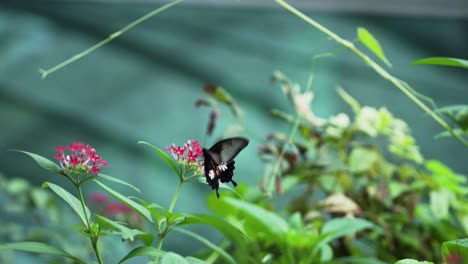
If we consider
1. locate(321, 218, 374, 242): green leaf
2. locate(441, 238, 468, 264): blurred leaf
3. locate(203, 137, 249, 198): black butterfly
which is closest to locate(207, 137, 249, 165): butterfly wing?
locate(203, 137, 249, 198): black butterfly

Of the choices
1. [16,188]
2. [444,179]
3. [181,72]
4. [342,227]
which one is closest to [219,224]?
[342,227]

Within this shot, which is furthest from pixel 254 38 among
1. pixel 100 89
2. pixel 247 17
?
pixel 100 89

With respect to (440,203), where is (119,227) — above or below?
above

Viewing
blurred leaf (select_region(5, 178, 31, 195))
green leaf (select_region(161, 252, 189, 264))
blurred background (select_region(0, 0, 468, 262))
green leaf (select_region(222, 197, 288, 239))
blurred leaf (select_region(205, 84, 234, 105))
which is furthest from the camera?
blurred background (select_region(0, 0, 468, 262))

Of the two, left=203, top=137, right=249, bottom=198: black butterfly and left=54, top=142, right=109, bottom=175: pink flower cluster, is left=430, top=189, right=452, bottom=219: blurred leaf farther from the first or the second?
left=54, top=142, right=109, bottom=175: pink flower cluster

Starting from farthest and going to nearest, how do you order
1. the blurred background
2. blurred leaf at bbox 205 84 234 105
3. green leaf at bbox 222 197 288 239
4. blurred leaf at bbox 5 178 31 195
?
the blurred background, blurred leaf at bbox 5 178 31 195, blurred leaf at bbox 205 84 234 105, green leaf at bbox 222 197 288 239

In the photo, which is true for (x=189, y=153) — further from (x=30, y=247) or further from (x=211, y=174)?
(x=30, y=247)
